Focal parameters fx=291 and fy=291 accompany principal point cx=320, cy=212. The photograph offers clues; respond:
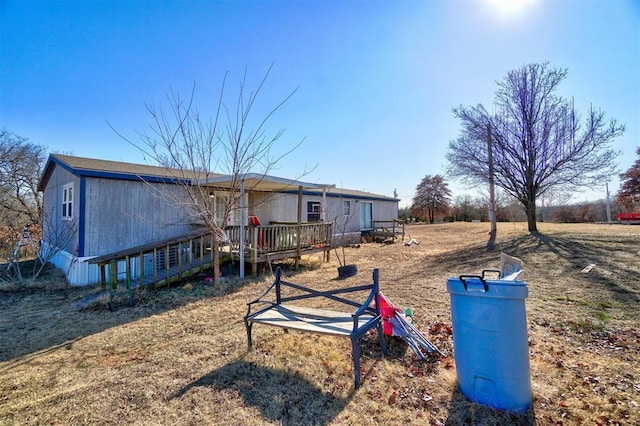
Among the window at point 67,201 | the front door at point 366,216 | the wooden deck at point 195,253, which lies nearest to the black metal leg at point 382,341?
the wooden deck at point 195,253

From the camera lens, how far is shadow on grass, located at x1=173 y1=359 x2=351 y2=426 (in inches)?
94.3

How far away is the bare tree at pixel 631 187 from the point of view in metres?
22.9

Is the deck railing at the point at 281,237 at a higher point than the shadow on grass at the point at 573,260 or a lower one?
higher

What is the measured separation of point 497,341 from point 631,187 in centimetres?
3183

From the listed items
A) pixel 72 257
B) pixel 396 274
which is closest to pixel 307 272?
pixel 396 274

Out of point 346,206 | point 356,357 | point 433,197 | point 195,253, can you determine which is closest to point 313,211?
point 346,206

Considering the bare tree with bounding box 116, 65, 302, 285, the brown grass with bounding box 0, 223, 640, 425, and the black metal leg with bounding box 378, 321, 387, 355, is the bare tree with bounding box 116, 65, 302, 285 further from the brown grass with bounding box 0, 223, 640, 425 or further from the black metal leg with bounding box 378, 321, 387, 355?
the black metal leg with bounding box 378, 321, 387, 355

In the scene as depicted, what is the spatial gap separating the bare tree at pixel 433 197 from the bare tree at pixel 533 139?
70.5ft

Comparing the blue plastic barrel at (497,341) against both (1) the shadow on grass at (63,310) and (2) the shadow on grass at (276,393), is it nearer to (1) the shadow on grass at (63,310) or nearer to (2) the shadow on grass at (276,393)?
(2) the shadow on grass at (276,393)

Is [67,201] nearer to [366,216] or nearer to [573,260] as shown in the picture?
[366,216]

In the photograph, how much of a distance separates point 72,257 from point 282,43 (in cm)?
807

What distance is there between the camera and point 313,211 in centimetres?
1475

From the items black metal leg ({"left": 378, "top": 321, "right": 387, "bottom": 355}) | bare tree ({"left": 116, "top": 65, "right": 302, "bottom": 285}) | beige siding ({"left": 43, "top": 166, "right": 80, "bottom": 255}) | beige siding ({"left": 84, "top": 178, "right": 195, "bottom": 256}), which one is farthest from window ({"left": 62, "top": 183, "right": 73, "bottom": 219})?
black metal leg ({"left": 378, "top": 321, "right": 387, "bottom": 355})

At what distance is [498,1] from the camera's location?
242 inches
